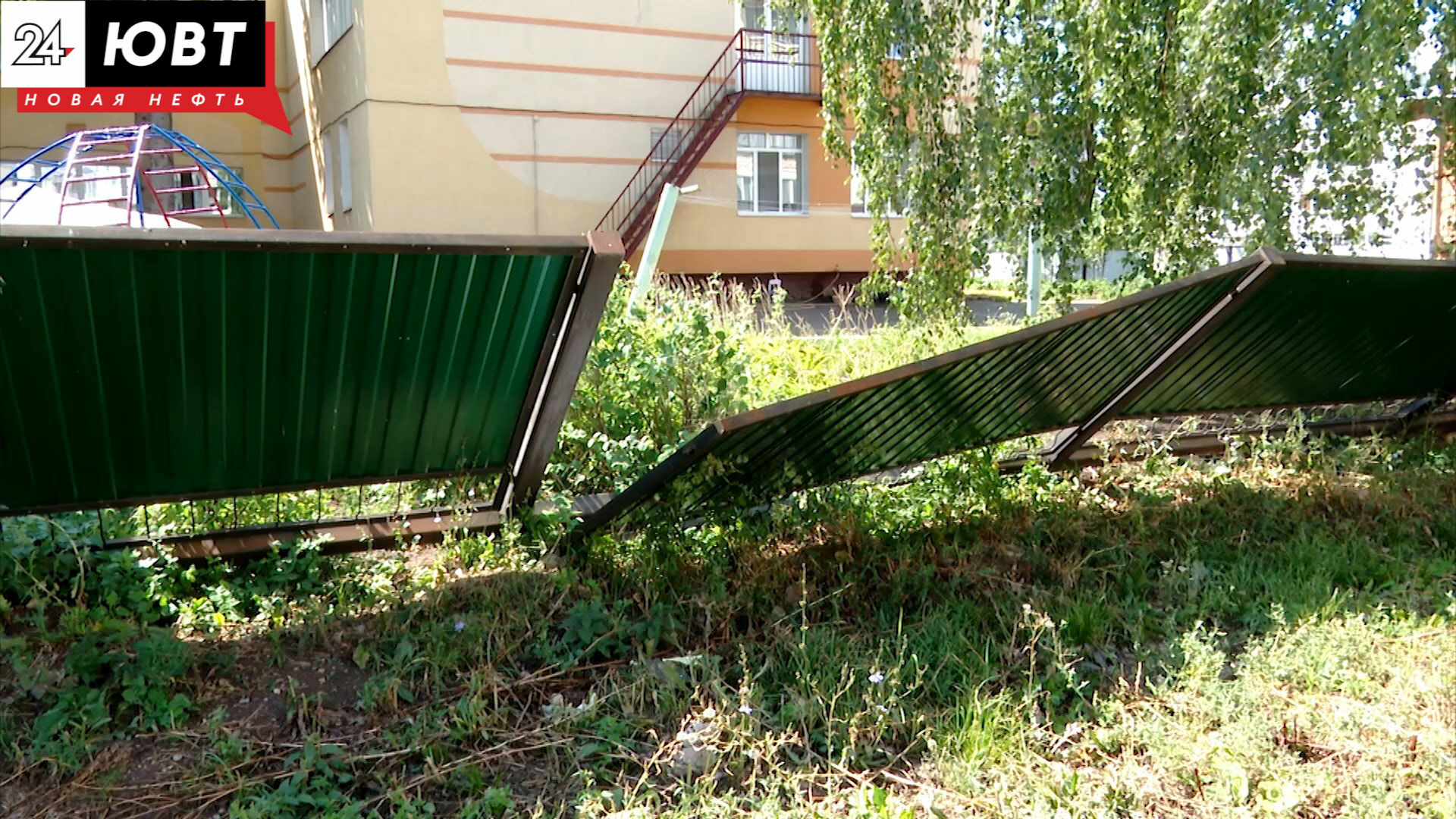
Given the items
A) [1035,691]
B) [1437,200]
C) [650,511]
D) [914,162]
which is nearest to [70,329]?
[650,511]

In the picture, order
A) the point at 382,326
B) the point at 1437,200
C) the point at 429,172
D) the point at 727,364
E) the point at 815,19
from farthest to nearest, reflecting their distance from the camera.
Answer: the point at 429,172 < the point at 815,19 < the point at 1437,200 < the point at 727,364 < the point at 382,326

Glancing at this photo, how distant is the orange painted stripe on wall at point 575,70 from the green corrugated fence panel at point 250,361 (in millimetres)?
15417

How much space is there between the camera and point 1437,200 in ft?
24.2

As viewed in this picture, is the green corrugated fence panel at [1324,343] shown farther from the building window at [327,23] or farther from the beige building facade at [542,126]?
the building window at [327,23]

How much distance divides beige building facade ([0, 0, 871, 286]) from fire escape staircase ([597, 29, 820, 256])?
0.31 ft

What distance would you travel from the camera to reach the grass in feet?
9.54

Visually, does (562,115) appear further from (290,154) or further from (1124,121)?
(1124,121)

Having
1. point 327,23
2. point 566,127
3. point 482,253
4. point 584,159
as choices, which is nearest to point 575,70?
point 566,127

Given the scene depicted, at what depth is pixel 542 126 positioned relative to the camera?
1877 centimetres

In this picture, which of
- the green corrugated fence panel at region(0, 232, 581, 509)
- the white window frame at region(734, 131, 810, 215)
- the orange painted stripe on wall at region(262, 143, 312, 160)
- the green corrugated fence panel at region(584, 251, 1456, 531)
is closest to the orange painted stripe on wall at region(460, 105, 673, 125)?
the white window frame at region(734, 131, 810, 215)

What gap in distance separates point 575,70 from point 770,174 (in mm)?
4211

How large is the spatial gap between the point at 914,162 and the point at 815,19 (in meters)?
1.39

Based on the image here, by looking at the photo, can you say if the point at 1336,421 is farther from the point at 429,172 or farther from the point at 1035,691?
the point at 429,172

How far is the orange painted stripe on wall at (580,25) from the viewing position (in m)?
18.0
